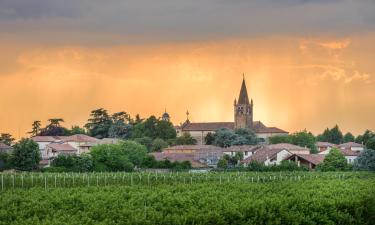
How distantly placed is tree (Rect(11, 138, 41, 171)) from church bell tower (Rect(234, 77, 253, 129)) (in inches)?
4082

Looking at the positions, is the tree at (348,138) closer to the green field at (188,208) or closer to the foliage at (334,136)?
the foliage at (334,136)

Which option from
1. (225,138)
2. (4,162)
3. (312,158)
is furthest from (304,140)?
(4,162)

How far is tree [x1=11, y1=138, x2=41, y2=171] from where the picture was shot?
80.3 m

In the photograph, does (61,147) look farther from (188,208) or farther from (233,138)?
(188,208)

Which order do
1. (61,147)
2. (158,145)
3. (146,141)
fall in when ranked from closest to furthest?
(61,147) → (158,145) → (146,141)

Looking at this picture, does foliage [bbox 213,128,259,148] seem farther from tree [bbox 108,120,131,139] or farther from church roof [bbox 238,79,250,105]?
church roof [bbox 238,79,250,105]

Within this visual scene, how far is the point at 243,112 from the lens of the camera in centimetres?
18188

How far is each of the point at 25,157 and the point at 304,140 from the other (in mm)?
65464

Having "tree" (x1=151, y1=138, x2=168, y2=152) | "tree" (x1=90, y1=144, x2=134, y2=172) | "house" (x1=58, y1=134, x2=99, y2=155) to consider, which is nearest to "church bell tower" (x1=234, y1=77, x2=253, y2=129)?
"tree" (x1=151, y1=138, x2=168, y2=152)

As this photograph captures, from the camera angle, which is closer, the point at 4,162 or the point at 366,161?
the point at 366,161

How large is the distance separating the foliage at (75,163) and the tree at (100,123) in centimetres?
6533

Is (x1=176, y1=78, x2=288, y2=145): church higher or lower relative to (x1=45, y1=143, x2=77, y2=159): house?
higher

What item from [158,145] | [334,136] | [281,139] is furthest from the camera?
[334,136]

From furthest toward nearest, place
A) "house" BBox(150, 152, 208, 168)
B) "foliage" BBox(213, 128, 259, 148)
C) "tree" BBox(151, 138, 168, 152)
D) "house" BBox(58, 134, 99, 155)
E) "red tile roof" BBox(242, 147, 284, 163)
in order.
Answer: "foliage" BBox(213, 128, 259, 148) < "tree" BBox(151, 138, 168, 152) < "house" BBox(58, 134, 99, 155) < "red tile roof" BBox(242, 147, 284, 163) < "house" BBox(150, 152, 208, 168)
